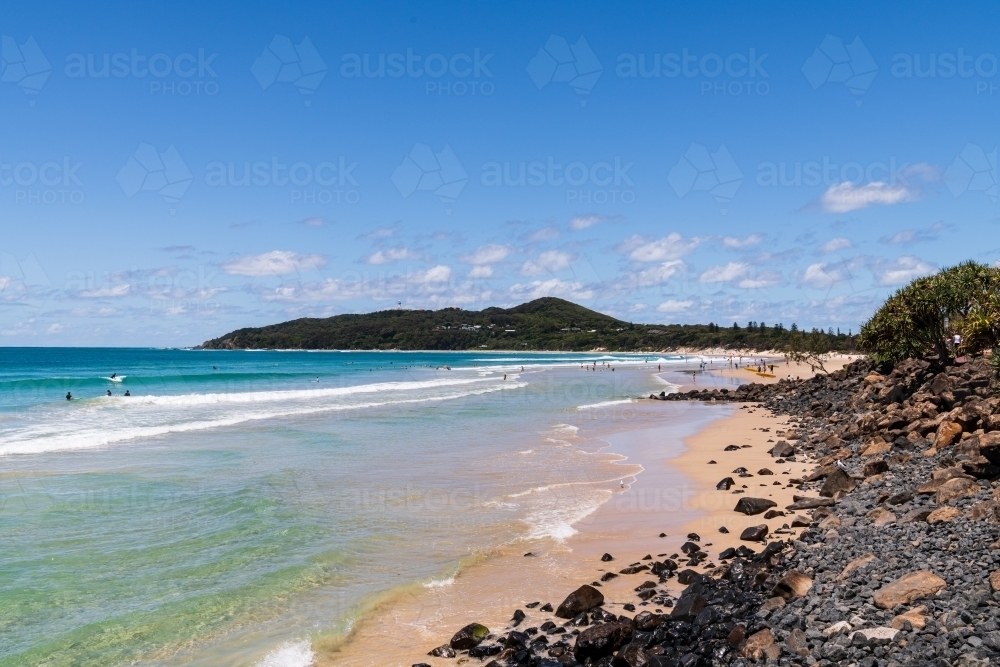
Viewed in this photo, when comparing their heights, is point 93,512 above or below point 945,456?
below

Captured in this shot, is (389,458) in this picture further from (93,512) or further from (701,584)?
(701,584)

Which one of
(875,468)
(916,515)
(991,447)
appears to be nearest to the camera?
(916,515)

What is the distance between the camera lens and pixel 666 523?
12.7m

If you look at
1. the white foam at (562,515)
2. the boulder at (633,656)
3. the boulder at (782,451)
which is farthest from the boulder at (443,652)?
the boulder at (782,451)

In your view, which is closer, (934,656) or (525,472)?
(934,656)

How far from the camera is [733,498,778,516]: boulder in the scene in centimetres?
1254

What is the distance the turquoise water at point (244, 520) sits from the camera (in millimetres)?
8367

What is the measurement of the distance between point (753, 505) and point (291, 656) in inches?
331

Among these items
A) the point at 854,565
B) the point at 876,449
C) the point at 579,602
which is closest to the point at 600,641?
the point at 579,602

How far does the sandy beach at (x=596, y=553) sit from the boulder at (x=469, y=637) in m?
0.24

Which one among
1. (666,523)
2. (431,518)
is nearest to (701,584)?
(666,523)

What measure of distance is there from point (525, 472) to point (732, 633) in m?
11.3

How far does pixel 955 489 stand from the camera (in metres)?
10.1

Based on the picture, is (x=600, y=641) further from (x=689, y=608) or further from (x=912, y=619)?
(x=912, y=619)
